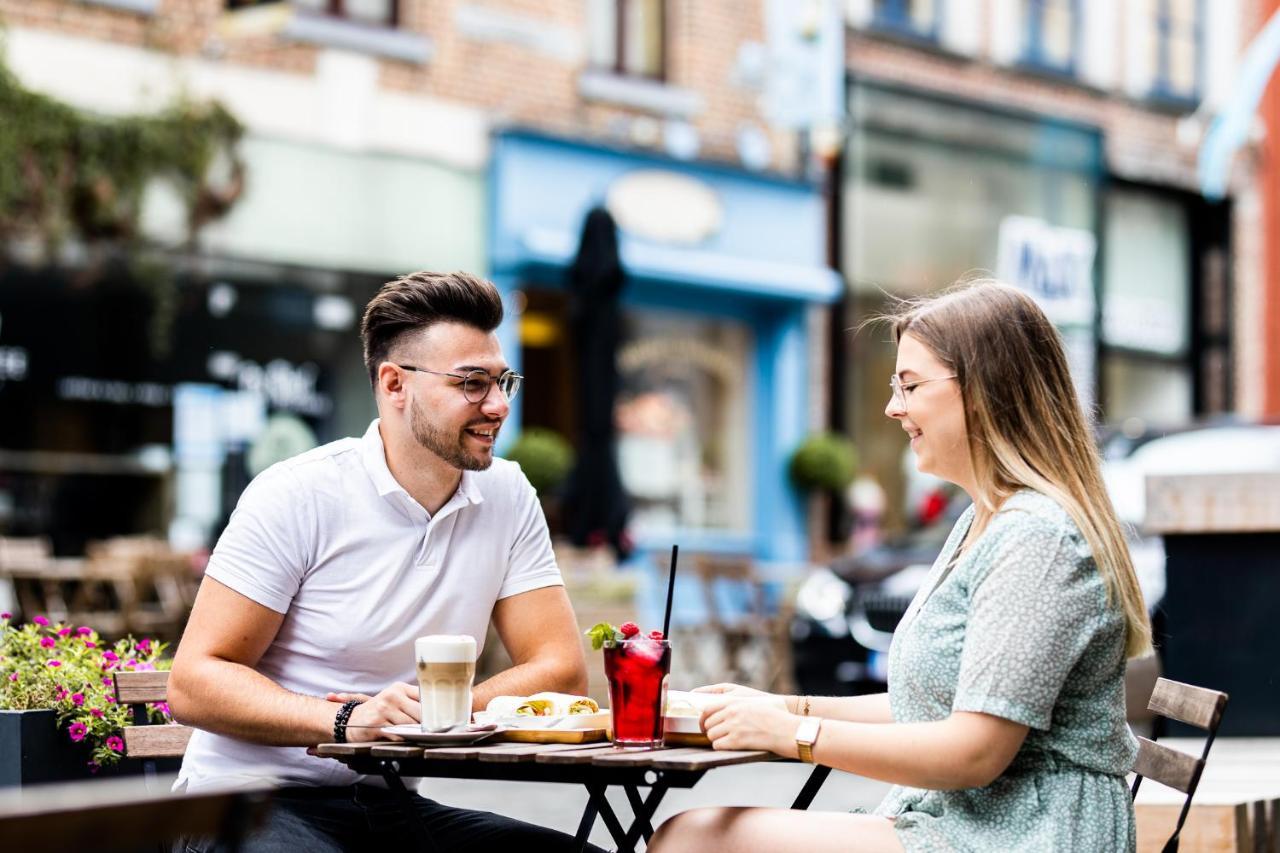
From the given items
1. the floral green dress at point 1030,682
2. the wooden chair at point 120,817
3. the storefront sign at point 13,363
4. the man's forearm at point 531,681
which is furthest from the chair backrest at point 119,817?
the storefront sign at point 13,363

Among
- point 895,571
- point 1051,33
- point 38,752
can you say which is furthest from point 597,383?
point 1051,33

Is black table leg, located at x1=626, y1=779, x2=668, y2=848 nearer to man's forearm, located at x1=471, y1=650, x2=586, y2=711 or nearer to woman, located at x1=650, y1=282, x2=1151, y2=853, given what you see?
woman, located at x1=650, y1=282, x2=1151, y2=853

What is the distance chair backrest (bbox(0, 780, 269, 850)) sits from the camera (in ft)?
6.51

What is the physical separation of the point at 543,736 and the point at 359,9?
11482mm

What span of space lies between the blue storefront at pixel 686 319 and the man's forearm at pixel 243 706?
1090cm

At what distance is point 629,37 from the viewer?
15867mm

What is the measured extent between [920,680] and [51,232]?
986 centimetres

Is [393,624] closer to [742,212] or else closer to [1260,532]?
[1260,532]

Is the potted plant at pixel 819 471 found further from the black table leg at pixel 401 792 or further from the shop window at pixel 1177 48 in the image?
the black table leg at pixel 401 792

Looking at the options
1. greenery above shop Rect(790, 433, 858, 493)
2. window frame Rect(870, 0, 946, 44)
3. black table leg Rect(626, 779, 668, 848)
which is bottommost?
black table leg Rect(626, 779, 668, 848)

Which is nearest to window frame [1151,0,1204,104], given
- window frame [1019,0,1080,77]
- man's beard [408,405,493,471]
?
window frame [1019,0,1080,77]

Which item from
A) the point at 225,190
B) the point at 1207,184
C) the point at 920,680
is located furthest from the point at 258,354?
the point at 1207,184

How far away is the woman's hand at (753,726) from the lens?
2996 mm

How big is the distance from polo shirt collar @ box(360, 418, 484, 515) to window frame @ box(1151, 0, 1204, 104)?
18019 mm
